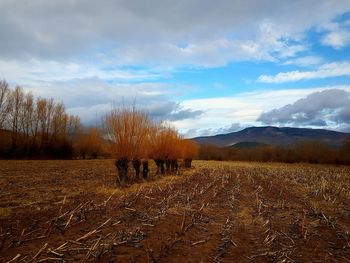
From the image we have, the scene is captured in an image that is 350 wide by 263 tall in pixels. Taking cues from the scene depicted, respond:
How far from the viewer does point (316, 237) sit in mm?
9727

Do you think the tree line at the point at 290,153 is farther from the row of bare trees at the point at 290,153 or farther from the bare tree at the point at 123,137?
the bare tree at the point at 123,137

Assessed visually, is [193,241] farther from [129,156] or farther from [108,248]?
[129,156]

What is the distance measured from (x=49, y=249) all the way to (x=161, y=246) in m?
2.27

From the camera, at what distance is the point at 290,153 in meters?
80.8

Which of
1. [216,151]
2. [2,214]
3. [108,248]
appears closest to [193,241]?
[108,248]

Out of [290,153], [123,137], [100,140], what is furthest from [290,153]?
[123,137]

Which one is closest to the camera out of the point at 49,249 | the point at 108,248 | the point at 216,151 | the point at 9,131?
the point at 49,249

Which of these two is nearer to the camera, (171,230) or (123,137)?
(171,230)

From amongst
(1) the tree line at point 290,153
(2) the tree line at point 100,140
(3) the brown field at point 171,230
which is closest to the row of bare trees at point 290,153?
(1) the tree line at point 290,153

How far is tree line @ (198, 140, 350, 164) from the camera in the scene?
6800 cm

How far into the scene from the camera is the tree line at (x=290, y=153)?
68.0 metres

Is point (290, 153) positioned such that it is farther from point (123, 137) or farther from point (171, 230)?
point (171, 230)

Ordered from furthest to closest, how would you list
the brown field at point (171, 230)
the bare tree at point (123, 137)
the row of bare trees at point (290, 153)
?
the row of bare trees at point (290, 153)
the bare tree at point (123, 137)
the brown field at point (171, 230)

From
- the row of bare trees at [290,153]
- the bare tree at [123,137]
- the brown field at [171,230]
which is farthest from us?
the row of bare trees at [290,153]
